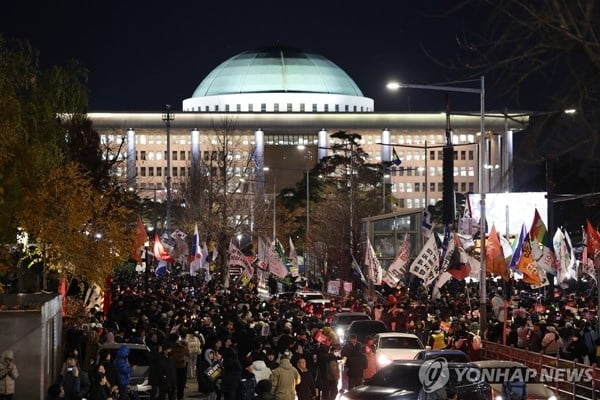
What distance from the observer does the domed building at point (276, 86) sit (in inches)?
7101

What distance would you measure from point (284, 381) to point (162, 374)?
12.6ft

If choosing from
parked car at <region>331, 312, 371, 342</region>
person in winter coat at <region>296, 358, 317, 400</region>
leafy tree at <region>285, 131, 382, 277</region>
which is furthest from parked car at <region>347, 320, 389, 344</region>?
leafy tree at <region>285, 131, 382, 277</region>

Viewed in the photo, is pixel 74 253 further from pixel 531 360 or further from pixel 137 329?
pixel 531 360

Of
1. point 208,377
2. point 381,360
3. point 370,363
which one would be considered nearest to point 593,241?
point 381,360

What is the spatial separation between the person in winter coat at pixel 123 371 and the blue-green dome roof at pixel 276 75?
16140cm

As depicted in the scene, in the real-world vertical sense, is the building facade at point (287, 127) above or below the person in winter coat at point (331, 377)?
above

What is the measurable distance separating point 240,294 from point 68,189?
540 inches

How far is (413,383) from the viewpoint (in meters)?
17.3

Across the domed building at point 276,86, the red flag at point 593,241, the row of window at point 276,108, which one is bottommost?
the red flag at point 593,241

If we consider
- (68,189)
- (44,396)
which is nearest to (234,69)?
(68,189)

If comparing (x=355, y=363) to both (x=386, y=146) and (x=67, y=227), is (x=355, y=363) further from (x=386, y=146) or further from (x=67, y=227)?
(x=386, y=146)

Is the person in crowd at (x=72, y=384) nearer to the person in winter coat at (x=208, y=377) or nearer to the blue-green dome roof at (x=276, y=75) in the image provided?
the person in winter coat at (x=208, y=377)

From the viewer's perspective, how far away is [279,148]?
163 metres

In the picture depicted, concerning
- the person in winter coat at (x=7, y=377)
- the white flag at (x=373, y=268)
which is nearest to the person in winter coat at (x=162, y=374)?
the person in winter coat at (x=7, y=377)
